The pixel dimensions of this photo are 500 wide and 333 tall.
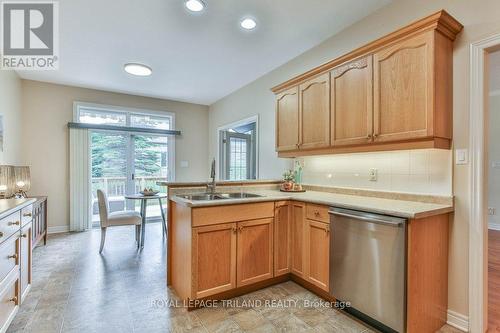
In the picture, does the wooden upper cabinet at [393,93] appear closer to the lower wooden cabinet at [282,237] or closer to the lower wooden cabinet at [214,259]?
the lower wooden cabinet at [282,237]

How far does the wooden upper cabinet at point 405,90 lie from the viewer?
70.2 inches

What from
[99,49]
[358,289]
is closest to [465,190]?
[358,289]

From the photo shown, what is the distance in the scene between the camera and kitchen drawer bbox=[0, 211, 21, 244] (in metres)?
1.53

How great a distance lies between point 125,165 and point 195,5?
3.81 meters

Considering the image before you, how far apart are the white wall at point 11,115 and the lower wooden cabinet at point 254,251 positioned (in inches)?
139

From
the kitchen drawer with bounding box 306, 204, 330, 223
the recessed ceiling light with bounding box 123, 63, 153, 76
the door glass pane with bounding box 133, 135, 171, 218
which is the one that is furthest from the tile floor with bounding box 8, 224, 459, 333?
the recessed ceiling light with bounding box 123, 63, 153, 76

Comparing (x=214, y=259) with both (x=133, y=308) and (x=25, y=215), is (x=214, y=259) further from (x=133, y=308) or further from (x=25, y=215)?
(x=25, y=215)

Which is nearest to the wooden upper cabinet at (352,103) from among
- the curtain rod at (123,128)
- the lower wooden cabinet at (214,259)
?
the lower wooden cabinet at (214,259)

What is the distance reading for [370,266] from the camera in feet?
5.93

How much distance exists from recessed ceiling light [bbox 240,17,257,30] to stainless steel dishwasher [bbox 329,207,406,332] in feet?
6.74

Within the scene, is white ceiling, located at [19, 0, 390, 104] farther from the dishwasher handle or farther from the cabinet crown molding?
the dishwasher handle

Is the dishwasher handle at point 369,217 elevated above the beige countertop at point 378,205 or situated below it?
below

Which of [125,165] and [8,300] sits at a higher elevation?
[125,165]

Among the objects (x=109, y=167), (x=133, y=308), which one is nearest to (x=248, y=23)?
(x=133, y=308)
